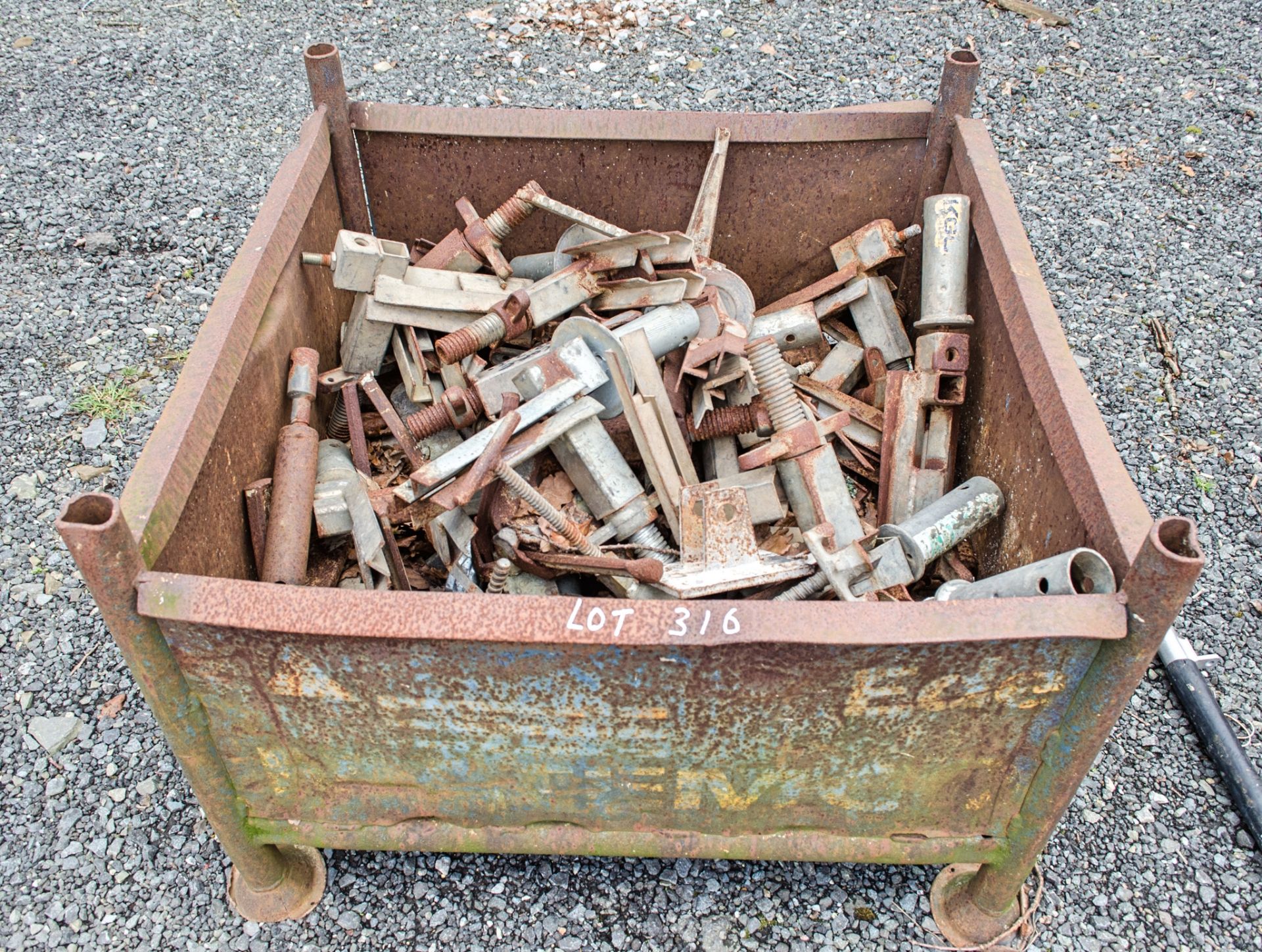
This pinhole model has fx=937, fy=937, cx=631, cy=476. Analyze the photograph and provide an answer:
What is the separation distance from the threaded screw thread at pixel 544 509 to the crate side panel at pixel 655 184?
4.08 ft

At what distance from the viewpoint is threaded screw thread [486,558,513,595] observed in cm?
204

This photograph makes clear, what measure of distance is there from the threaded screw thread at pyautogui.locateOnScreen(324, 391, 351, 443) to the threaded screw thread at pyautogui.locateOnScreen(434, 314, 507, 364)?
1.03 ft

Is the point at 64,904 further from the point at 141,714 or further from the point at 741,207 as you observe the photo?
the point at 741,207

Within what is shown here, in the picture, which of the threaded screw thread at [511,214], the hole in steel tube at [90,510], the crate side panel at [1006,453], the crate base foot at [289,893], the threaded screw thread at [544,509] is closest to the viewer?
the hole in steel tube at [90,510]

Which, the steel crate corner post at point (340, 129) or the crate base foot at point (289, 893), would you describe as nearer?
the crate base foot at point (289, 893)

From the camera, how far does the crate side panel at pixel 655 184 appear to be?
296 centimetres

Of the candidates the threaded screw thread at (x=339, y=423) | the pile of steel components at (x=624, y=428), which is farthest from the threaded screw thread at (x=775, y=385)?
the threaded screw thread at (x=339, y=423)

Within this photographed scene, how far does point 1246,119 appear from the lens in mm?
5219

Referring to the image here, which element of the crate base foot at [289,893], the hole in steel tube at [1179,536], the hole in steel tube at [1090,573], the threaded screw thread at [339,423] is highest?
the hole in steel tube at [1179,536]

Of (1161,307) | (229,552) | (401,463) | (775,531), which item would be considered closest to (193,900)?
(229,552)

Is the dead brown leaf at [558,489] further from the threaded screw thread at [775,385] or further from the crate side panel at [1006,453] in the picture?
the crate side panel at [1006,453]

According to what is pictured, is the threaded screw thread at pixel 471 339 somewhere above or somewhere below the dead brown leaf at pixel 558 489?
above

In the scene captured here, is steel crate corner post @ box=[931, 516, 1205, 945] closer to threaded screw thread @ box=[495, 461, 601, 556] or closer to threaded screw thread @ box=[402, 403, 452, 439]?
threaded screw thread @ box=[495, 461, 601, 556]

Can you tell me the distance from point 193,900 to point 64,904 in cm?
31
